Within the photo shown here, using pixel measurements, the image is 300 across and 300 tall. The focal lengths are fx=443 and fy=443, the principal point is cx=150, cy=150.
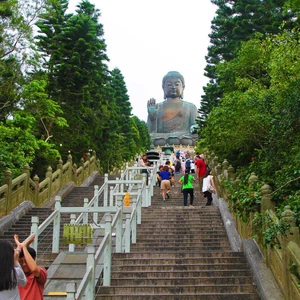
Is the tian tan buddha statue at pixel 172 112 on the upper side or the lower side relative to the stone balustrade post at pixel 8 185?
upper

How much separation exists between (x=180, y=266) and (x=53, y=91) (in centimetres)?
1400

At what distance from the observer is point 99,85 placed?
69.3 feet

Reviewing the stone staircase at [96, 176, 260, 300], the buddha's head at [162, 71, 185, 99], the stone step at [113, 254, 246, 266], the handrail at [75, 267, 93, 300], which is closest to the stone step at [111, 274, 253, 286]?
the stone staircase at [96, 176, 260, 300]

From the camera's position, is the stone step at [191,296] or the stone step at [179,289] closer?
the stone step at [191,296]

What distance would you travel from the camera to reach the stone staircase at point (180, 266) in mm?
5777

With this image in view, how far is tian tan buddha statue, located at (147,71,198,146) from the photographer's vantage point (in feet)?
134

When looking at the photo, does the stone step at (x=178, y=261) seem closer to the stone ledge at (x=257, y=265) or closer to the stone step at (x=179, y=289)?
the stone ledge at (x=257, y=265)

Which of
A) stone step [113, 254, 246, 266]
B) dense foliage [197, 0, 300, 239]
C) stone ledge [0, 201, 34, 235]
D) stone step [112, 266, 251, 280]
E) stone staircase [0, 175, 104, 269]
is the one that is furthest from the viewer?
stone ledge [0, 201, 34, 235]

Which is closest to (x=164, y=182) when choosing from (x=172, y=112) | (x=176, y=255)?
(x=176, y=255)

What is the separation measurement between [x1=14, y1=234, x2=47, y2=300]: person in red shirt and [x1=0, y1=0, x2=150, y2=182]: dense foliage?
28.6 ft

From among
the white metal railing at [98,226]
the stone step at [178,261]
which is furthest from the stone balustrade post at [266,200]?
the white metal railing at [98,226]

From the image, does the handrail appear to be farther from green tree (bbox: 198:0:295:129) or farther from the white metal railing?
green tree (bbox: 198:0:295:129)

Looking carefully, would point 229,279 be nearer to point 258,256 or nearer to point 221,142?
point 258,256

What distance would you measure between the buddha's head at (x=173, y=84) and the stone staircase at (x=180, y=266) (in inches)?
1284
